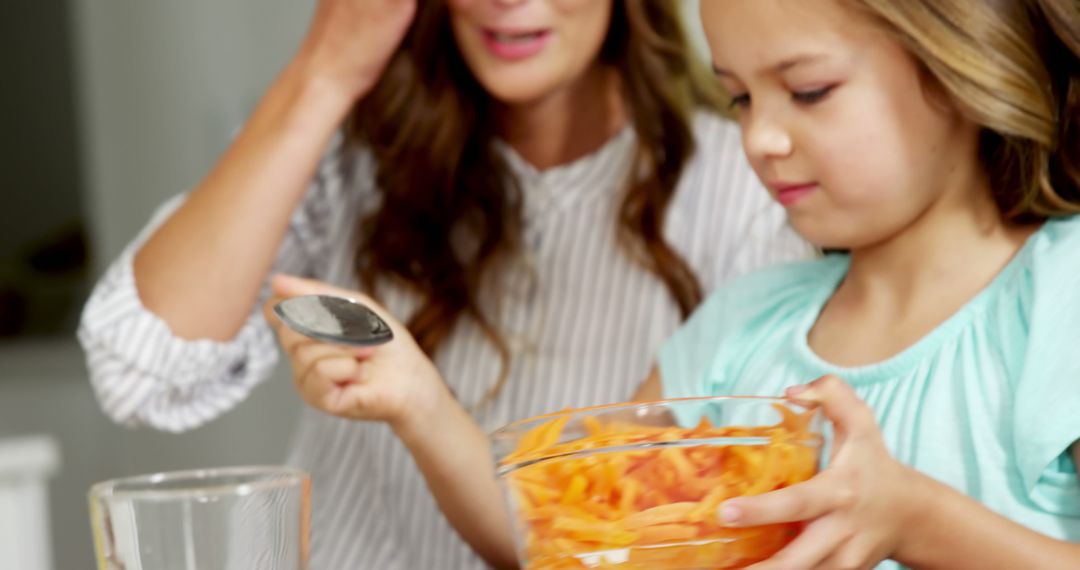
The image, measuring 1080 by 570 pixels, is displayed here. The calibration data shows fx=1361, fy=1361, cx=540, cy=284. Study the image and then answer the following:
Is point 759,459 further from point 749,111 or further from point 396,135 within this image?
point 396,135

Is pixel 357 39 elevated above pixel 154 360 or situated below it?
above

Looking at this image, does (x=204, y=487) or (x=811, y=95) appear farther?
(x=811, y=95)

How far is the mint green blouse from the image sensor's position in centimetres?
99

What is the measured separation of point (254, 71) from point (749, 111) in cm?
239

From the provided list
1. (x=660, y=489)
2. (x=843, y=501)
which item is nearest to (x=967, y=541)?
(x=843, y=501)

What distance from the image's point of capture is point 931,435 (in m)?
1.07

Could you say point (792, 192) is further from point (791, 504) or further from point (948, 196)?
point (791, 504)

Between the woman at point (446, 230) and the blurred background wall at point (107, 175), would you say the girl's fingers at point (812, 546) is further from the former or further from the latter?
the blurred background wall at point (107, 175)

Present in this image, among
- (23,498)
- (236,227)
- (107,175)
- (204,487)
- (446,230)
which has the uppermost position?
(204,487)

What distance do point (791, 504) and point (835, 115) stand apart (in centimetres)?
38

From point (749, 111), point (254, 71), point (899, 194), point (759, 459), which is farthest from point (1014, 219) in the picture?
point (254, 71)

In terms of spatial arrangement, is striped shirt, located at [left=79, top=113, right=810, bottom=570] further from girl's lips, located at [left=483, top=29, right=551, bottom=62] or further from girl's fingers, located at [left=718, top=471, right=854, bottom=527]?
girl's fingers, located at [left=718, top=471, right=854, bottom=527]

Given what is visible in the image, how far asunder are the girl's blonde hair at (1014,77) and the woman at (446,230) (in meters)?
0.49

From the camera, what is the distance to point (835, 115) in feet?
3.40
